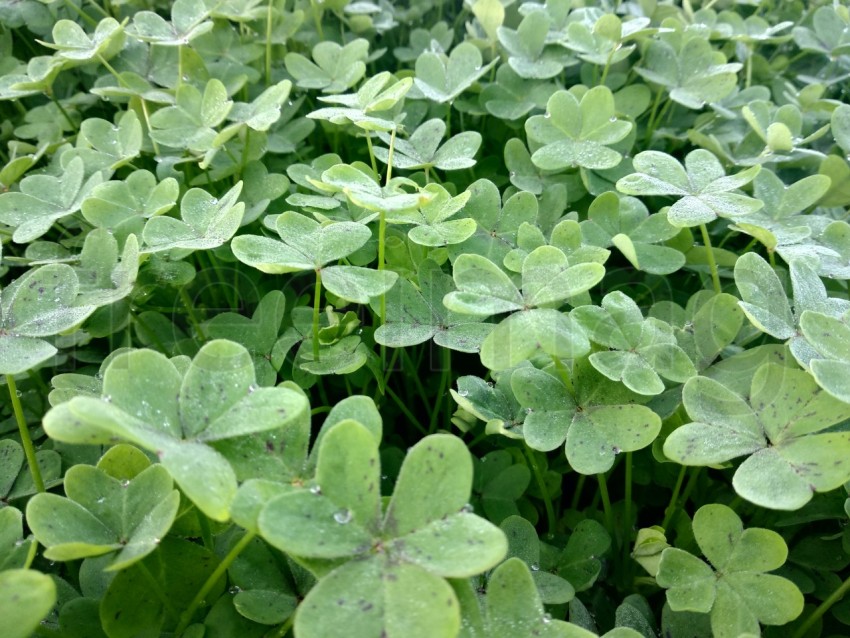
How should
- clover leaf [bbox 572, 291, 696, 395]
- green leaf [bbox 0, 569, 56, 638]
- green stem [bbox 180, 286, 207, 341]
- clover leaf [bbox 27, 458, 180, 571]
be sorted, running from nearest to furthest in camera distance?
green leaf [bbox 0, 569, 56, 638]
clover leaf [bbox 27, 458, 180, 571]
clover leaf [bbox 572, 291, 696, 395]
green stem [bbox 180, 286, 207, 341]

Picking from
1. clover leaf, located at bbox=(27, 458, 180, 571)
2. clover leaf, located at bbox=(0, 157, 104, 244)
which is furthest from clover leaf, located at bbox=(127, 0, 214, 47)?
clover leaf, located at bbox=(27, 458, 180, 571)

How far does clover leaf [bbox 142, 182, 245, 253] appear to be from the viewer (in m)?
1.02

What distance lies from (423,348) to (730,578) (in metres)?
0.62

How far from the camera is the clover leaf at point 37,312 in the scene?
34.7 inches

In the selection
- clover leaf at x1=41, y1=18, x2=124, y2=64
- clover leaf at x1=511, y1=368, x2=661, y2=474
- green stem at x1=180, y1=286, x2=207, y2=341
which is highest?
clover leaf at x1=41, y1=18, x2=124, y2=64

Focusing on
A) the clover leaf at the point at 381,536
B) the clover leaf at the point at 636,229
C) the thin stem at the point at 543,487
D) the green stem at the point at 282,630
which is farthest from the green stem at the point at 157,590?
the clover leaf at the point at 636,229

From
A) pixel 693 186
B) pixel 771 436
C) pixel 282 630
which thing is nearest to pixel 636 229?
pixel 693 186

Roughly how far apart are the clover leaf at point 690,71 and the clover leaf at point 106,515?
130 centimetres

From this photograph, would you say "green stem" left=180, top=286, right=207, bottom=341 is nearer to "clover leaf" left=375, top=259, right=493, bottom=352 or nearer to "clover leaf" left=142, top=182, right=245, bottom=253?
"clover leaf" left=142, top=182, right=245, bottom=253

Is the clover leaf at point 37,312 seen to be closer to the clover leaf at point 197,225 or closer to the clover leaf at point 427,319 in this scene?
the clover leaf at point 197,225

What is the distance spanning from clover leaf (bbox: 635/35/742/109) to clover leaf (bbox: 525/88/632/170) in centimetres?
25

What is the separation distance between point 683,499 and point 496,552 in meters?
0.53

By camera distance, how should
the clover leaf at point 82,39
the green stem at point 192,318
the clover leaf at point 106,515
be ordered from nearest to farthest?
1. the clover leaf at point 106,515
2. the green stem at point 192,318
3. the clover leaf at point 82,39

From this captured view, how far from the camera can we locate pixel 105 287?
1072 mm
